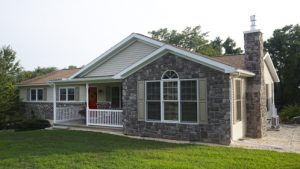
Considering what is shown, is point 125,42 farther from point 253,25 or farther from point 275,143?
point 275,143

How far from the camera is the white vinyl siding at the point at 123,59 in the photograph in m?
16.2

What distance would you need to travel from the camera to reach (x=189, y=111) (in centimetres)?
1165

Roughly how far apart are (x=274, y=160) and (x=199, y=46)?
34.4 m

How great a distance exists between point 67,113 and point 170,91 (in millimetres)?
9007

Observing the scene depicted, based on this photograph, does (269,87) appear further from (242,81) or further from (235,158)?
(235,158)

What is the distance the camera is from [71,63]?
61.8 meters

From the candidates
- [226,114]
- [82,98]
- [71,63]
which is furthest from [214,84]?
[71,63]

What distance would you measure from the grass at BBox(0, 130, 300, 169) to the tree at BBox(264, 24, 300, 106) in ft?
61.1

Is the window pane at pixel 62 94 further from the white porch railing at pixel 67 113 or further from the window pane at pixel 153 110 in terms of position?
the window pane at pixel 153 110

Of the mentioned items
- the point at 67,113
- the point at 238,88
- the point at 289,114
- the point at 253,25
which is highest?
the point at 253,25

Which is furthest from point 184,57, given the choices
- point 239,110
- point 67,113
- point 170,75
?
point 67,113

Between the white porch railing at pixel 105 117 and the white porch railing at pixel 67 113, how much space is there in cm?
300

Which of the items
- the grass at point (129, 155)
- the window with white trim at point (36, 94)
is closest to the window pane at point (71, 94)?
the window with white trim at point (36, 94)

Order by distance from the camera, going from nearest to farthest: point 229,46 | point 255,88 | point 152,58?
point 152,58 → point 255,88 → point 229,46
